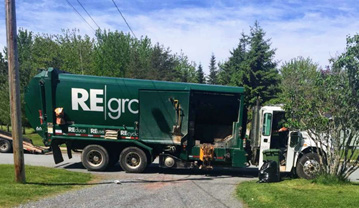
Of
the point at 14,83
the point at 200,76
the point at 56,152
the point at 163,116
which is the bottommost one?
the point at 56,152

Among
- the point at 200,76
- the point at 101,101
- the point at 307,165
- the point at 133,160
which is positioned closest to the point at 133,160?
the point at 133,160

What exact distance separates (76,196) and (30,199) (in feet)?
3.40

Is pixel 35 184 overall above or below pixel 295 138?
below

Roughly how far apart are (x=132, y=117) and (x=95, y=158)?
2.02 m

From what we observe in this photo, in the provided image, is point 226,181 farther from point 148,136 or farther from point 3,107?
point 3,107

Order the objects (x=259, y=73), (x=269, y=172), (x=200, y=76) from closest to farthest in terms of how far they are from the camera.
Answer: (x=269, y=172) < (x=259, y=73) < (x=200, y=76)

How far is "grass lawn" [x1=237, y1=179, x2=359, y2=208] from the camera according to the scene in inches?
299

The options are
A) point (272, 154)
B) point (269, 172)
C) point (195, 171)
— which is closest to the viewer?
point (269, 172)

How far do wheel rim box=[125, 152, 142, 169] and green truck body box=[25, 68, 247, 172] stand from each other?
0.09 ft

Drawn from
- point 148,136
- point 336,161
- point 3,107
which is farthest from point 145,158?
point 3,107

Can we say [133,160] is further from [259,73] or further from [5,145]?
[259,73]

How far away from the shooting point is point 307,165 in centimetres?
1143

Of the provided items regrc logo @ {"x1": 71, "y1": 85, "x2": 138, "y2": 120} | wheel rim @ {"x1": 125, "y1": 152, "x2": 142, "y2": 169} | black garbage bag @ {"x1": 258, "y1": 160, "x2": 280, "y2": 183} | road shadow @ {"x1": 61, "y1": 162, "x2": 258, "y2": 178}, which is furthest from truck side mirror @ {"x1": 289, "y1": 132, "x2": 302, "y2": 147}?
regrc logo @ {"x1": 71, "y1": 85, "x2": 138, "y2": 120}

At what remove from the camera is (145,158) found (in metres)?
12.3
